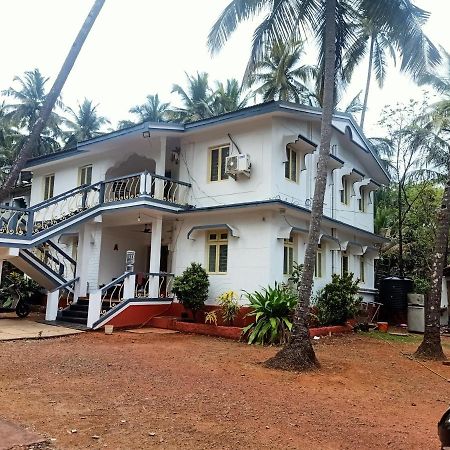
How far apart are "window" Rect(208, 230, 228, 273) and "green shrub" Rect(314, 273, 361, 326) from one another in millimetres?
3245

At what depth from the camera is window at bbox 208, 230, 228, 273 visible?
13.4 meters

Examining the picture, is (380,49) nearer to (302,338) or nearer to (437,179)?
(437,179)

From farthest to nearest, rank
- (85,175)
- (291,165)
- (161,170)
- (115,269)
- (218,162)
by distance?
(85,175)
(115,269)
(161,170)
(218,162)
(291,165)

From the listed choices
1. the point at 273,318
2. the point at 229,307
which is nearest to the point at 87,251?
the point at 229,307

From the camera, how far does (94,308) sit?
1215 cm

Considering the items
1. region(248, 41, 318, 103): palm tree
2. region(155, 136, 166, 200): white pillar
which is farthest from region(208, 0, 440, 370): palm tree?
region(248, 41, 318, 103): palm tree

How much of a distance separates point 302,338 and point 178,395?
3072 mm

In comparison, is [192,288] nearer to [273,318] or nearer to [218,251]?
[218,251]

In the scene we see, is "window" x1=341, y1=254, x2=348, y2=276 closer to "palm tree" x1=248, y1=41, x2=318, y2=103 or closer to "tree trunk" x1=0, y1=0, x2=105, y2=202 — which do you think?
"tree trunk" x1=0, y1=0, x2=105, y2=202

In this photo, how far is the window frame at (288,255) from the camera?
13.3 m

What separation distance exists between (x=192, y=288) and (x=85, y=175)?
7.68 meters

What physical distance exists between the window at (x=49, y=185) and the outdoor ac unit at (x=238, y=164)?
937 centimetres

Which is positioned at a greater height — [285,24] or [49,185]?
[285,24]

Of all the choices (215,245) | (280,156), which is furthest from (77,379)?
(280,156)
